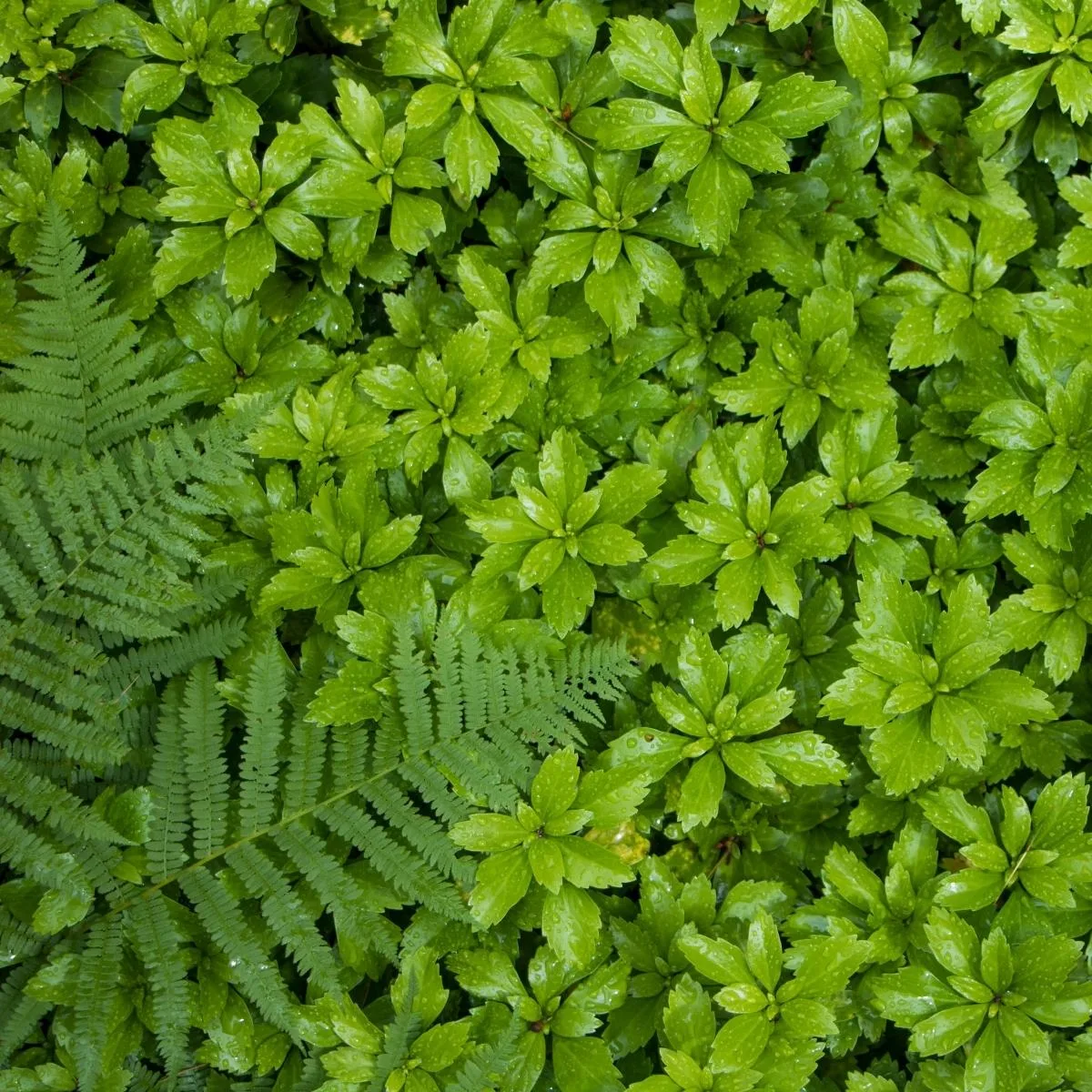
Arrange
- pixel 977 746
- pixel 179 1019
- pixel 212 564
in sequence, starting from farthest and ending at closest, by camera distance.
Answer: pixel 212 564, pixel 977 746, pixel 179 1019

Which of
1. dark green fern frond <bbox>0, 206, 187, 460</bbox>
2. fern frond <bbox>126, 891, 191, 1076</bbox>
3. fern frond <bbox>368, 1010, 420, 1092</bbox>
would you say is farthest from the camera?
dark green fern frond <bbox>0, 206, 187, 460</bbox>

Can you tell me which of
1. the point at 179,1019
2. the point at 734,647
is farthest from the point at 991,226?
the point at 179,1019

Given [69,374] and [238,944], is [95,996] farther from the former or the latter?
[69,374]

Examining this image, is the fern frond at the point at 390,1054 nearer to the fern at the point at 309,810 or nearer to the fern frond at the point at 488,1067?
the fern at the point at 309,810

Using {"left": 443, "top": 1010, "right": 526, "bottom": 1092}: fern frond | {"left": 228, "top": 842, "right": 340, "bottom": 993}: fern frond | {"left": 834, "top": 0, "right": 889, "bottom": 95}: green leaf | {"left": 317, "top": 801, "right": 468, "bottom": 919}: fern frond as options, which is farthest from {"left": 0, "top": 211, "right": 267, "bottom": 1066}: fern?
{"left": 834, "top": 0, "right": 889, "bottom": 95}: green leaf

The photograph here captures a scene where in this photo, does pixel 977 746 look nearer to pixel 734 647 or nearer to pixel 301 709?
pixel 734 647

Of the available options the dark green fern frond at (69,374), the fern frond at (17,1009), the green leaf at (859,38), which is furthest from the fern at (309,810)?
the green leaf at (859,38)

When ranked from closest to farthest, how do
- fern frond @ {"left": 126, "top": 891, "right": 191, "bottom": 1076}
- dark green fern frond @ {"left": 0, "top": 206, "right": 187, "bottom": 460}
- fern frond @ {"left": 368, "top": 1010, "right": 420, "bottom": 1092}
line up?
1. fern frond @ {"left": 126, "top": 891, "right": 191, "bottom": 1076}
2. fern frond @ {"left": 368, "top": 1010, "right": 420, "bottom": 1092}
3. dark green fern frond @ {"left": 0, "top": 206, "right": 187, "bottom": 460}

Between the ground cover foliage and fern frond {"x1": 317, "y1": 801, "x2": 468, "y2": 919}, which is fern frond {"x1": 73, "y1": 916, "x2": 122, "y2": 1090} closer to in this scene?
the ground cover foliage
